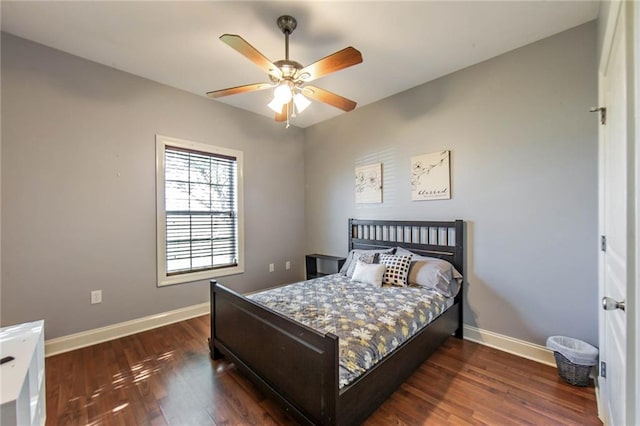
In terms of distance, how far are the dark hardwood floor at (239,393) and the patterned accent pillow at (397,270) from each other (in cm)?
72

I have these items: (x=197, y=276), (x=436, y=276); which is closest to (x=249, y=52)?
(x=436, y=276)

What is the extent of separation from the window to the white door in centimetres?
361

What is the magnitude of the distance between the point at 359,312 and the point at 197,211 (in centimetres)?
247

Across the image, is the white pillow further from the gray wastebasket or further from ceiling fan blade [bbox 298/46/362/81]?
ceiling fan blade [bbox 298/46/362/81]

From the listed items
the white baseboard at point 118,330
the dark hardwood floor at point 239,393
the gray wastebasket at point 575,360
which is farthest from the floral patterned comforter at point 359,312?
the white baseboard at point 118,330

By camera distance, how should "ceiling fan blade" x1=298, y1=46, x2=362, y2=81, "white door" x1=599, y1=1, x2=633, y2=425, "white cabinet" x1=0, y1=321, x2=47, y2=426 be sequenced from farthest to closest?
1. "ceiling fan blade" x1=298, y1=46, x2=362, y2=81
2. "white door" x1=599, y1=1, x2=633, y2=425
3. "white cabinet" x1=0, y1=321, x2=47, y2=426

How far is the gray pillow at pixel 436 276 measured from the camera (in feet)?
8.59

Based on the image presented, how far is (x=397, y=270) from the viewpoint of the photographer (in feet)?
9.21

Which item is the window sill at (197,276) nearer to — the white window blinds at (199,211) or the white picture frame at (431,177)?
the white window blinds at (199,211)

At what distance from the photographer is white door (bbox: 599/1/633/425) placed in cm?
112

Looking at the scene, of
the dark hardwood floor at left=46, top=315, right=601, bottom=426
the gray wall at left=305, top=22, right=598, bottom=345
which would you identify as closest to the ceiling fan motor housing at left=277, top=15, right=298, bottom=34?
the gray wall at left=305, top=22, right=598, bottom=345

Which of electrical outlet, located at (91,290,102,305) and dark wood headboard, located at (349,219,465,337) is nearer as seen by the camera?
electrical outlet, located at (91,290,102,305)

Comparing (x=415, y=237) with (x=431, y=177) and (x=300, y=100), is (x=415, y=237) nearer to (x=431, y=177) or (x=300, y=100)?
(x=431, y=177)

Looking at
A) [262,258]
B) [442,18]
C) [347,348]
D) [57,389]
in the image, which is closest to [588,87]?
[442,18]
